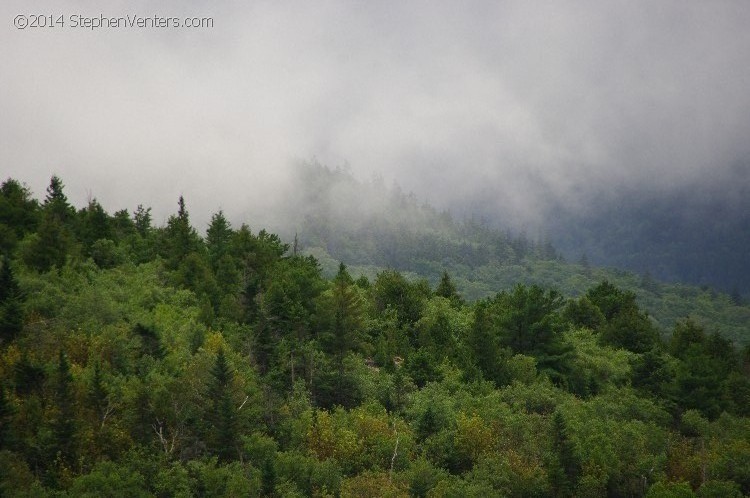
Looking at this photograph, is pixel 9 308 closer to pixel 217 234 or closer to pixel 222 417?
pixel 222 417

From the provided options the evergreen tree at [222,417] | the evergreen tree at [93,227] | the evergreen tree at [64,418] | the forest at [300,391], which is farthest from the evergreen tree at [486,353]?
the evergreen tree at [93,227]

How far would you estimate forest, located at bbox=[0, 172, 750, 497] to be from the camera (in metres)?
35.0

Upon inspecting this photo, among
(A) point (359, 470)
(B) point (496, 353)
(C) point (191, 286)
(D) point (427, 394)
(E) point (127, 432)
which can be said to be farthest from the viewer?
(C) point (191, 286)

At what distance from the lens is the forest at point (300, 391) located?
115 ft

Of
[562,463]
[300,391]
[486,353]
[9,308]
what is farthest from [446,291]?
[9,308]

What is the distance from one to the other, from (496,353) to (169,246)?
147 feet

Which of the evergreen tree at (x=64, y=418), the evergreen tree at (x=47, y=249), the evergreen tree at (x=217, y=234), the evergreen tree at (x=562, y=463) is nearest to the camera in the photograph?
the evergreen tree at (x=64, y=418)

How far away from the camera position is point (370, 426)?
42.5m

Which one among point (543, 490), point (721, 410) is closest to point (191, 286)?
point (543, 490)

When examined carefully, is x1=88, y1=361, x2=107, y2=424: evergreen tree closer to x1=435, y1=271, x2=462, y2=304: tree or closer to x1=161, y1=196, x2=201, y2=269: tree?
x1=161, y1=196, x2=201, y2=269: tree

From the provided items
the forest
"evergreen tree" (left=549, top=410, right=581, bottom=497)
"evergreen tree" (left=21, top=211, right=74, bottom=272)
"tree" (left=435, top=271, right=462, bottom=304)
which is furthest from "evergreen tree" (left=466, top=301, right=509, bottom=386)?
"evergreen tree" (left=21, top=211, right=74, bottom=272)

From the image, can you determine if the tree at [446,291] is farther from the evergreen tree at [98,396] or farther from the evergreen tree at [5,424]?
the evergreen tree at [5,424]

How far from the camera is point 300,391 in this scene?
4738cm

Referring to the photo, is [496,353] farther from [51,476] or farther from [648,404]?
[51,476]
